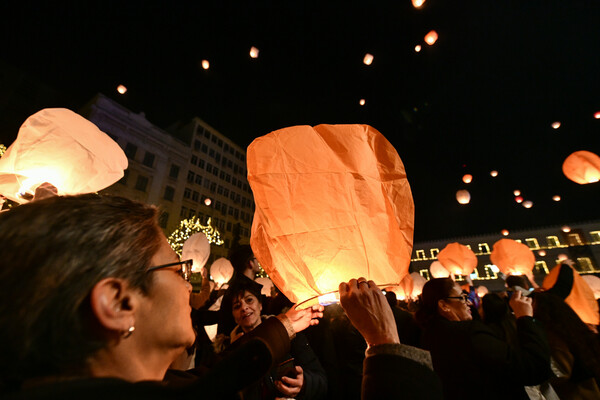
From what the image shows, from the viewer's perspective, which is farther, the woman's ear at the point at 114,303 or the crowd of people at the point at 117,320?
the woman's ear at the point at 114,303

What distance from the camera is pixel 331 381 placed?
3084 mm

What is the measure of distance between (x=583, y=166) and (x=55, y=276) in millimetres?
8971

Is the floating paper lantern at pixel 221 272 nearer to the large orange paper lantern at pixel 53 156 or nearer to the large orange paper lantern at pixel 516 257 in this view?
the large orange paper lantern at pixel 53 156

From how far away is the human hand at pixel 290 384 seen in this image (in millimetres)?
2002

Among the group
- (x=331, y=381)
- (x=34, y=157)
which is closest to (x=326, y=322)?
(x=331, y=381)

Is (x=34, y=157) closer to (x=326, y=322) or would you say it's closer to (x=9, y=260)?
(x=9, y=260)

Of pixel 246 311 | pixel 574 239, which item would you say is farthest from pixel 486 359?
pixel 574 239

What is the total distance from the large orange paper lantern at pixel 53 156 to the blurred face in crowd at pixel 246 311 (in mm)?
1880

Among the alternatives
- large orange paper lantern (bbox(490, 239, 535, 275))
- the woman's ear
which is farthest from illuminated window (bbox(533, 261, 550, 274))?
the woman's ear

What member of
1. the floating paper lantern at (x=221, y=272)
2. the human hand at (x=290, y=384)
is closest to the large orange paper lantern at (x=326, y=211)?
the human hand at (x=290, y=384)

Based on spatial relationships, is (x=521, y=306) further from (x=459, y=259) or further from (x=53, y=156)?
(x=459, y=259)

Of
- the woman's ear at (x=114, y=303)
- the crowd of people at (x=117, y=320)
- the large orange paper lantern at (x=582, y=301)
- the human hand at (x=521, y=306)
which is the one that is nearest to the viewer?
the crowd of people at (x=117, y=320)

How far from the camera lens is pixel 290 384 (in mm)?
2010

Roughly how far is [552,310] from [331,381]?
310cm
